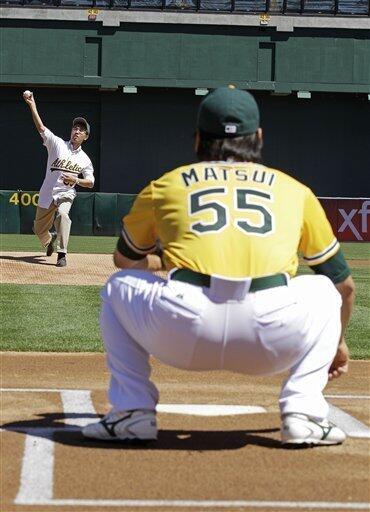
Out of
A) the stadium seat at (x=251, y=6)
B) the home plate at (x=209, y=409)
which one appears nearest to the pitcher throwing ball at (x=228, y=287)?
the home plate at (x=209, y=409)

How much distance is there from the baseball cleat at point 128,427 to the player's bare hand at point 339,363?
898 mm

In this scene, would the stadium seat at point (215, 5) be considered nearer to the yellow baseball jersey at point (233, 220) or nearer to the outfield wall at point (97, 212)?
the outfield wall at point (97, 212)

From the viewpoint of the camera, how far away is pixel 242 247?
4633 millimetres

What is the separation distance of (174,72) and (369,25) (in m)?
6.58

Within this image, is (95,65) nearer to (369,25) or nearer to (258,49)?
(258,49)

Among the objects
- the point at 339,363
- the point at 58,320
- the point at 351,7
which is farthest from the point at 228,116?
the point at 351,7

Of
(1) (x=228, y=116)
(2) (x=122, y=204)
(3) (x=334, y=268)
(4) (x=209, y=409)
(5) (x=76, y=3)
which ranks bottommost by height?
(2) (x=122, y=204)

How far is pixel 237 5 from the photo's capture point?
3634 centimetres

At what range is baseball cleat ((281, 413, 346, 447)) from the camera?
4.80 m

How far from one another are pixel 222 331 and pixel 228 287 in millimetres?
188

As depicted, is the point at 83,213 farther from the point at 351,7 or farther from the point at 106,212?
the point at 351,7

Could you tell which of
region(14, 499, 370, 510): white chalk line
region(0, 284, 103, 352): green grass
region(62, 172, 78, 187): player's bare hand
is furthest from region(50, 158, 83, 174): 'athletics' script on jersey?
region(14, 499, 370, 510): white chalk line

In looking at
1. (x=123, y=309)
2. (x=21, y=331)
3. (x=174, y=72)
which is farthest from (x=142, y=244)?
(x=174, y=72)

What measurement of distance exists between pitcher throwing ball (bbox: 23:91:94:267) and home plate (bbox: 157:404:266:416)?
9.40m
